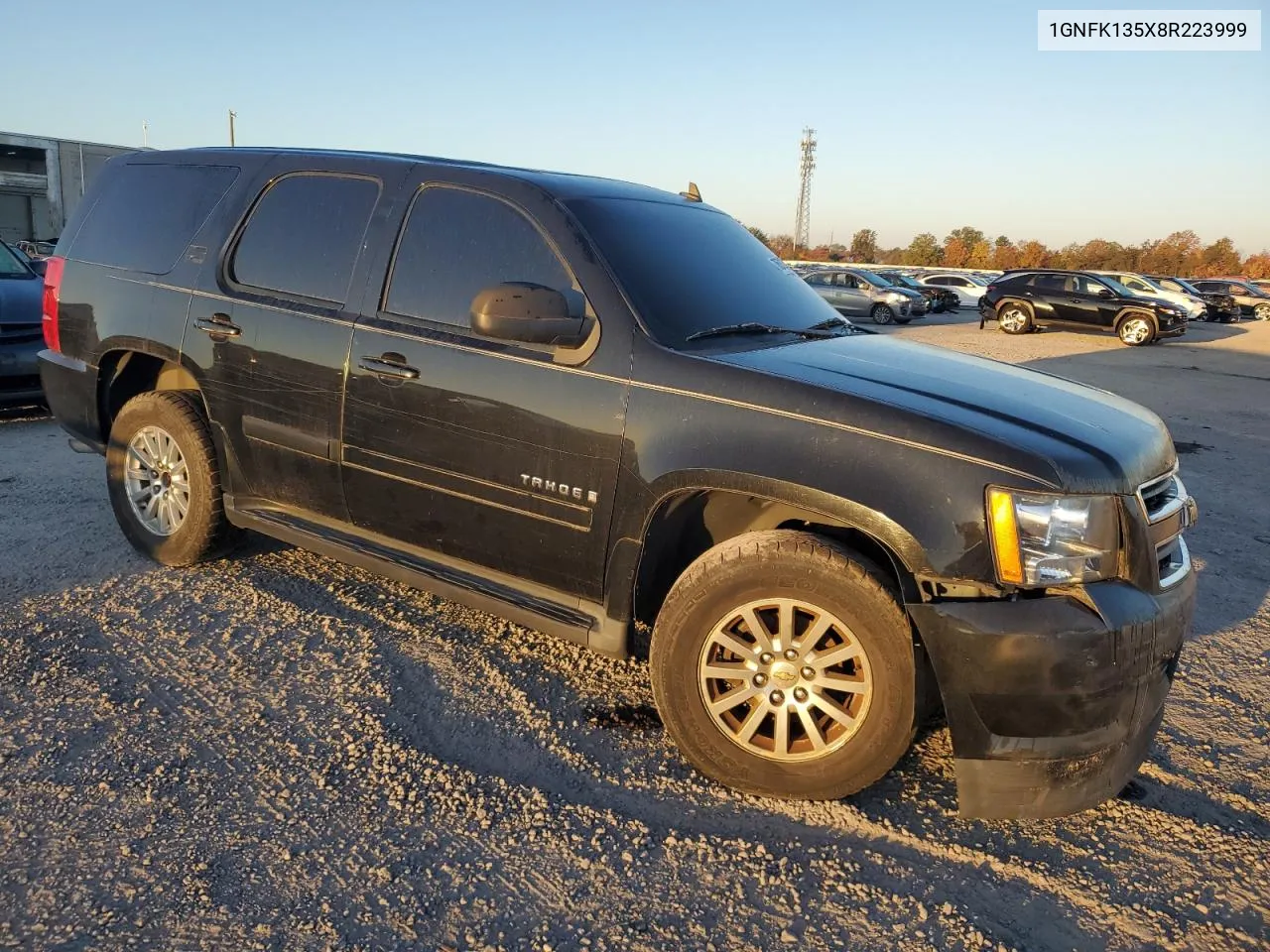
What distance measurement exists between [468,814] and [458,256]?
80.6 inches

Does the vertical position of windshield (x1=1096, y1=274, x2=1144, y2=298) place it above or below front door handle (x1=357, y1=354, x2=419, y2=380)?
above

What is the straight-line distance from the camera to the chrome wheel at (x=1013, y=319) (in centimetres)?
2492

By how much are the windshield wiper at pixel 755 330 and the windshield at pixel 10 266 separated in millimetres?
7545

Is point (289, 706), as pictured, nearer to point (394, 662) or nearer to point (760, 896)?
point (394, 662)

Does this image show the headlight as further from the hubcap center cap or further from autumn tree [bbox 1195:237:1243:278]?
autumn tree [bbox 1195:237:1243:278]

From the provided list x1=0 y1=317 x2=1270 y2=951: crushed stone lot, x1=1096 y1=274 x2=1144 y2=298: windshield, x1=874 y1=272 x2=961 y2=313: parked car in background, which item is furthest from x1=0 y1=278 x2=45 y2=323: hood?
x1=874 y1=272 x2=961 y2=313: parked car in background

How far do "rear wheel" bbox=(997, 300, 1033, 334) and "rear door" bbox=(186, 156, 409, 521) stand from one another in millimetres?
24216

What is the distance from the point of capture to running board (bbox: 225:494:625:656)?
10.5 ft

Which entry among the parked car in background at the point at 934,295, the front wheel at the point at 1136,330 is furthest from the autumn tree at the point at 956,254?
the front wheel at the point at 1136,330

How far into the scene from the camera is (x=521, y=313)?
3027 millimetres

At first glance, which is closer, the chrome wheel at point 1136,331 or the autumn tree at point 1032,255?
the chrome wheel at point 1136,331

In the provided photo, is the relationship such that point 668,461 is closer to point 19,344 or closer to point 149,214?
point 149,214

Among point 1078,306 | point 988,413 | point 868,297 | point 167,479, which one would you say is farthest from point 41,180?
point 988,413

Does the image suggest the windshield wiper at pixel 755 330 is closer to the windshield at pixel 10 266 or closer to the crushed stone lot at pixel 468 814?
the crushed stone lot at pixel 468 814
